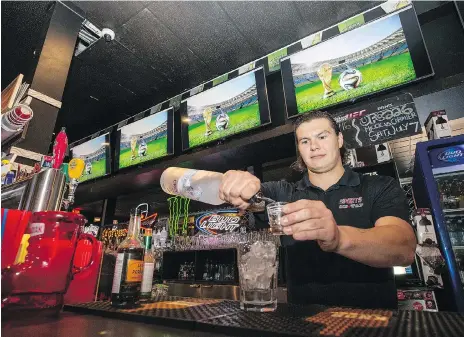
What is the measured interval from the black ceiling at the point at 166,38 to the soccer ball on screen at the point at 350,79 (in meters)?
0.78

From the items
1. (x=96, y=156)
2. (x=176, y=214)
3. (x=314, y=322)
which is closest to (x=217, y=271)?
(x=176, y=214)

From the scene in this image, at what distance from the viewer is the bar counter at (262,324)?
1.90 feet

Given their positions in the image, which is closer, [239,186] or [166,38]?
[239,186]

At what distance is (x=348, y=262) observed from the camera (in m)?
1.39

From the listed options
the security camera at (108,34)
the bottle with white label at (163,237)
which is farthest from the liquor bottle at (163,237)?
the security camera at (108,34)

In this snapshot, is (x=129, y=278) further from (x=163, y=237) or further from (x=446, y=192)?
(x=163, y=237)

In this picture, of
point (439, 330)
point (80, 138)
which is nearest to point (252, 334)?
point (439, 330)

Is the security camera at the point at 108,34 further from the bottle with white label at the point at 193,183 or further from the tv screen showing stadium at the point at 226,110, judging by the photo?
the bottle with white label at the point at 193,183

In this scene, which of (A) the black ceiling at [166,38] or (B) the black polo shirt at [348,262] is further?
(A) the black ceiling at [166,38]

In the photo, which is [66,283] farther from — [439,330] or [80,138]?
[80,138]

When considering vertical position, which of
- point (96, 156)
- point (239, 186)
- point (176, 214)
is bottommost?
point (239, 186)

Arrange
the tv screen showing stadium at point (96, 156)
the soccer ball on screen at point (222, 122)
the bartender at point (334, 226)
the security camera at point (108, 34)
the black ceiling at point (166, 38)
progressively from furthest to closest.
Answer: the tv screen showing stadium at point (96, 156)
the soccer ball on screen at point (222, 122)
the security camera at point (108, 34)
the black ceiling at point (166, 38)
the bartender at point (334, 226)

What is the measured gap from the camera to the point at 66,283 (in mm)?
958

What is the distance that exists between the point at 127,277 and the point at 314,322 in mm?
676
